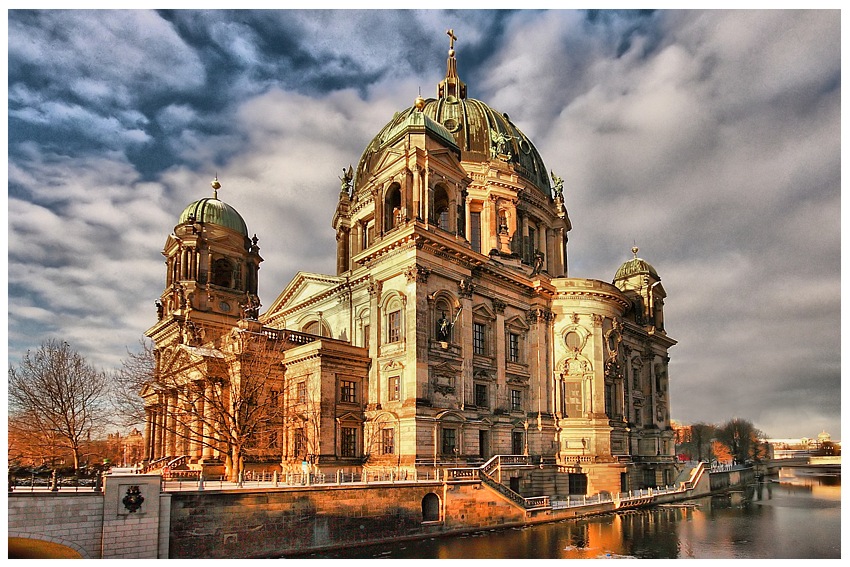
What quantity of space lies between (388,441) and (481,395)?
787 centimetres

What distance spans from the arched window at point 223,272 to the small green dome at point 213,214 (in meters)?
3.35

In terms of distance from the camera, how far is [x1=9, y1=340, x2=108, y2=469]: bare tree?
149 ft

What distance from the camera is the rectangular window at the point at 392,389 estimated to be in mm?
42594

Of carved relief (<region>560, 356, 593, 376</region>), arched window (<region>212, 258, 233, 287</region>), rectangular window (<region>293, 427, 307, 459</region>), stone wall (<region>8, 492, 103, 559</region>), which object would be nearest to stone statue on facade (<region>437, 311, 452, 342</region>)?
rectangular window (<region>293, 427, 307, 459</region>)

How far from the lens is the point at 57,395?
150 feet

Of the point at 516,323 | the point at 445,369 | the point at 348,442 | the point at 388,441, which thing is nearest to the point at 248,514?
the point at 388,441

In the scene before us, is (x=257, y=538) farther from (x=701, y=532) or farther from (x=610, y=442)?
(x=610, y=442)

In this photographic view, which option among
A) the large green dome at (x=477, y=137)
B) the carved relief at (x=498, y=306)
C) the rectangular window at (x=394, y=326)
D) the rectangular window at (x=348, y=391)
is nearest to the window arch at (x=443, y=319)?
the rectangular window at (x=394, y=326)

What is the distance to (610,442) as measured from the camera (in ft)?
168

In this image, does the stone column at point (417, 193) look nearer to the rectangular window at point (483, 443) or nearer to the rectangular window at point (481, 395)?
the rectangular window at point (481, 395)

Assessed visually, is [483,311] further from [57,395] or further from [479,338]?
[57,395]

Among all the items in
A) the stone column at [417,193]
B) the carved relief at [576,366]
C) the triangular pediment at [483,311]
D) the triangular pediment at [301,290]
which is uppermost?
the stone column at [417,193]

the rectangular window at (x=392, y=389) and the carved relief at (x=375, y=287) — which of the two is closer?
the rectangular window at (x=392, y=389)

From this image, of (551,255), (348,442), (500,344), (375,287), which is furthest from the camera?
(551,255)
